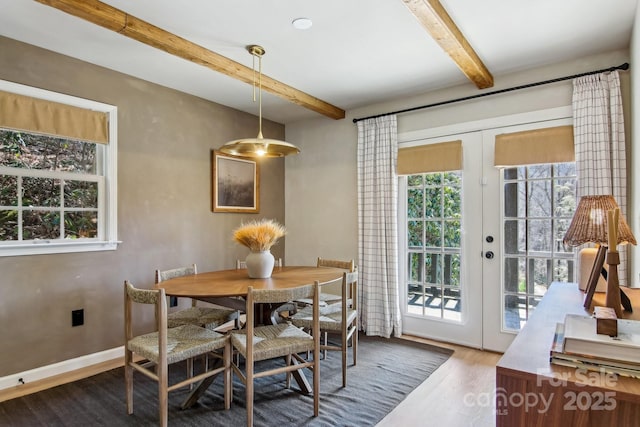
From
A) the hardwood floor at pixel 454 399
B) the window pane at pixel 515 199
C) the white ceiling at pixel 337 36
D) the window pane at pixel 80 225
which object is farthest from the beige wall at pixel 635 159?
the window pane at pixel 80 225

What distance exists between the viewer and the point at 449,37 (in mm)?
2291

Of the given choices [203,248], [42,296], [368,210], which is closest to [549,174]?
[368,210]

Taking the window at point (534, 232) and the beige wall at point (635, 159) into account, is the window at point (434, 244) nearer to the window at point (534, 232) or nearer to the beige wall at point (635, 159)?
the window at point (534, 232)

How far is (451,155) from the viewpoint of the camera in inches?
131

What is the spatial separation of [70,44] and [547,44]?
11.4 feet

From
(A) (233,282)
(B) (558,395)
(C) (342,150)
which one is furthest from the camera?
(C) (342,150)

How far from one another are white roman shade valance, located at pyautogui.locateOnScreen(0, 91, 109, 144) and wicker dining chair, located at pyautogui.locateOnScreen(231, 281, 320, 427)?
1999 mm

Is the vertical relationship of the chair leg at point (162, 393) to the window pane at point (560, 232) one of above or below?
below

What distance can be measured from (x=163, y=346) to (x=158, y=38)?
1917 mm

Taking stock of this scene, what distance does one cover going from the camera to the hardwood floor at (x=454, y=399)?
2123 mm

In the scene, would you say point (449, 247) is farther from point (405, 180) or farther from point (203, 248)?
point (203, 248)

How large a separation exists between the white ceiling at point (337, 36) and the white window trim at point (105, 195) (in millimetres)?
344

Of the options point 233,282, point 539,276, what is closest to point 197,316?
point 233,282

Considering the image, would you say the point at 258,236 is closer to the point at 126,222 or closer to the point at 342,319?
the point at 342,319
